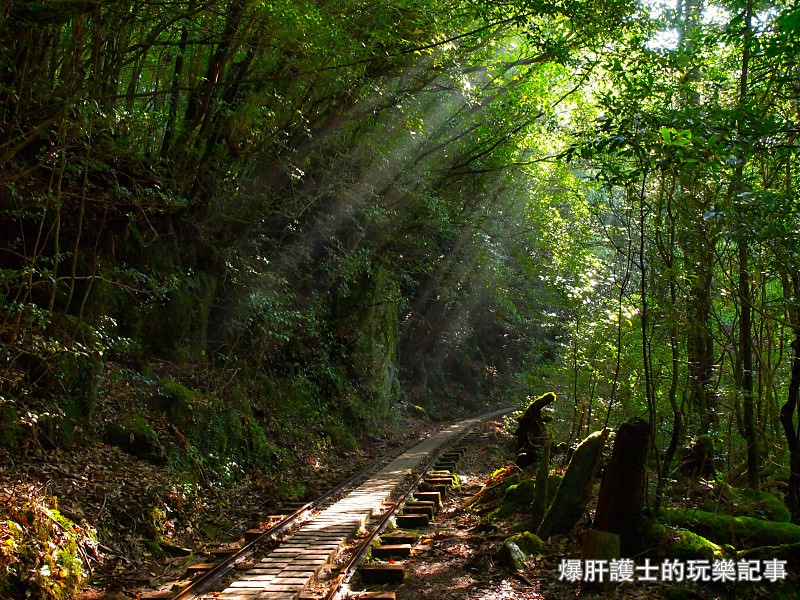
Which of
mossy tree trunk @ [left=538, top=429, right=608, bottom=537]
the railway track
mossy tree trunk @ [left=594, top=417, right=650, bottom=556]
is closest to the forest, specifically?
mossy tree trunk @ [left=594, top=417, right=650, bottom=556]

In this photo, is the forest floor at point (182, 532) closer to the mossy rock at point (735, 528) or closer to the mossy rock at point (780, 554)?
the mossy rock at point (780, 554)

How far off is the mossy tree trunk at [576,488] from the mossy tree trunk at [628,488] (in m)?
0.83

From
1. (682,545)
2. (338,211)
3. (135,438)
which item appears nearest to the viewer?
(682,545)

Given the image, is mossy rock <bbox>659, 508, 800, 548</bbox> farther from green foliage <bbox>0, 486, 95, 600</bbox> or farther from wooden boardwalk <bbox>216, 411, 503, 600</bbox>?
green foliage <bbox>0, 486, 95, 600</bbox>

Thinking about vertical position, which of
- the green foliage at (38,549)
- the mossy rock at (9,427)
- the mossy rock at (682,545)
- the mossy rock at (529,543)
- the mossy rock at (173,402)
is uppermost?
the mossy rock at (173,402)

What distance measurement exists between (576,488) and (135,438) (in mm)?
6382

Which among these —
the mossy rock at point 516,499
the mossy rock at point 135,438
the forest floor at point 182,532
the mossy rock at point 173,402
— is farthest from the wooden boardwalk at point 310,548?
the mossy rock at point 173,402

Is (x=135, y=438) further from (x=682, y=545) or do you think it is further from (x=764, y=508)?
(x=764, y=508)

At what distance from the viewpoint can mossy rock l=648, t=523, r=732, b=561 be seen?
5812 millimetres

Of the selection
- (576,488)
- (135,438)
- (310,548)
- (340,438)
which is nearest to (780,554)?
(576,488)

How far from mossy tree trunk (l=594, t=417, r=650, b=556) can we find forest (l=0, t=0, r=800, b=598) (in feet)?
0.95

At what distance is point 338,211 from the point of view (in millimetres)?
16312

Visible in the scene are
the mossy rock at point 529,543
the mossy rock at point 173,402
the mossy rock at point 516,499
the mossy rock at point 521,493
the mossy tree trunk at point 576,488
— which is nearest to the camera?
the mossy rock at point 529,543

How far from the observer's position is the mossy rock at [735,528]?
20.0 ft
